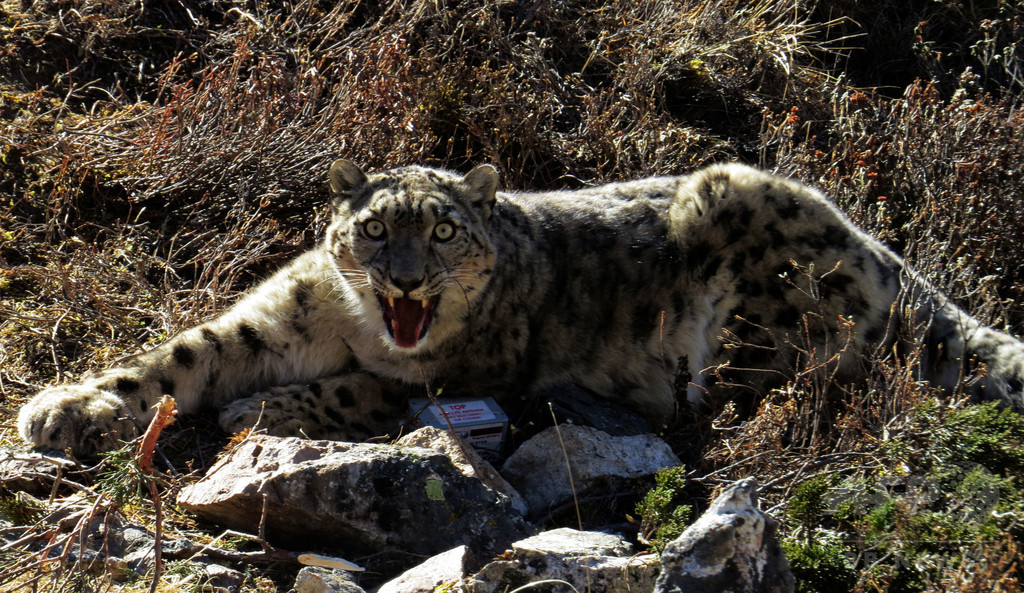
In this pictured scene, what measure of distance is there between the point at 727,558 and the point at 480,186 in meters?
2.68

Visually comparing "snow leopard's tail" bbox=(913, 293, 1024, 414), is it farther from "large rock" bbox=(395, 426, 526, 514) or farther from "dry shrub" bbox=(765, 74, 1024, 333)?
"large rock" bbox=(395, 426, 526, 514)

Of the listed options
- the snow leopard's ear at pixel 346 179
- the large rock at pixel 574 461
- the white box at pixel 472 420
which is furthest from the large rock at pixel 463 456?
the snow leopard's ear at pixel 346 179

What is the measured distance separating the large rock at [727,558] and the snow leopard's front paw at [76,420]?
8.60 ft

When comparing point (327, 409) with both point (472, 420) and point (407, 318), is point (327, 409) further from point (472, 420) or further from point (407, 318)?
point (472, 420)

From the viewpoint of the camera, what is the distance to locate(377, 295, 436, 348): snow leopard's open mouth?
15.7 feet

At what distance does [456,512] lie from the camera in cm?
369

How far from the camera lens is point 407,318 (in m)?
4.83

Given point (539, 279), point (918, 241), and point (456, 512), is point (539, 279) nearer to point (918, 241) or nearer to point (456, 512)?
point (456, 512)

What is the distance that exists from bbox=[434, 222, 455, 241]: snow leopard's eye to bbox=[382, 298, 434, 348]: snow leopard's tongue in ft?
1.09

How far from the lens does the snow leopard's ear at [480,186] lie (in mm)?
5016

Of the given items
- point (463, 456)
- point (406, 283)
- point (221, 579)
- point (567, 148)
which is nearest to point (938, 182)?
point (567, 148)

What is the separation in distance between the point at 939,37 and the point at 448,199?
606cm

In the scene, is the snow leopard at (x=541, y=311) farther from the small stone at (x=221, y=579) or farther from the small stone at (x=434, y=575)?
the small stone at (x=434, y=575)

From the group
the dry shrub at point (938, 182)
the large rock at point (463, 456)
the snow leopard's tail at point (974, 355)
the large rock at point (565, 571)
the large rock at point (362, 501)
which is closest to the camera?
the large rock at point (565, 571)
